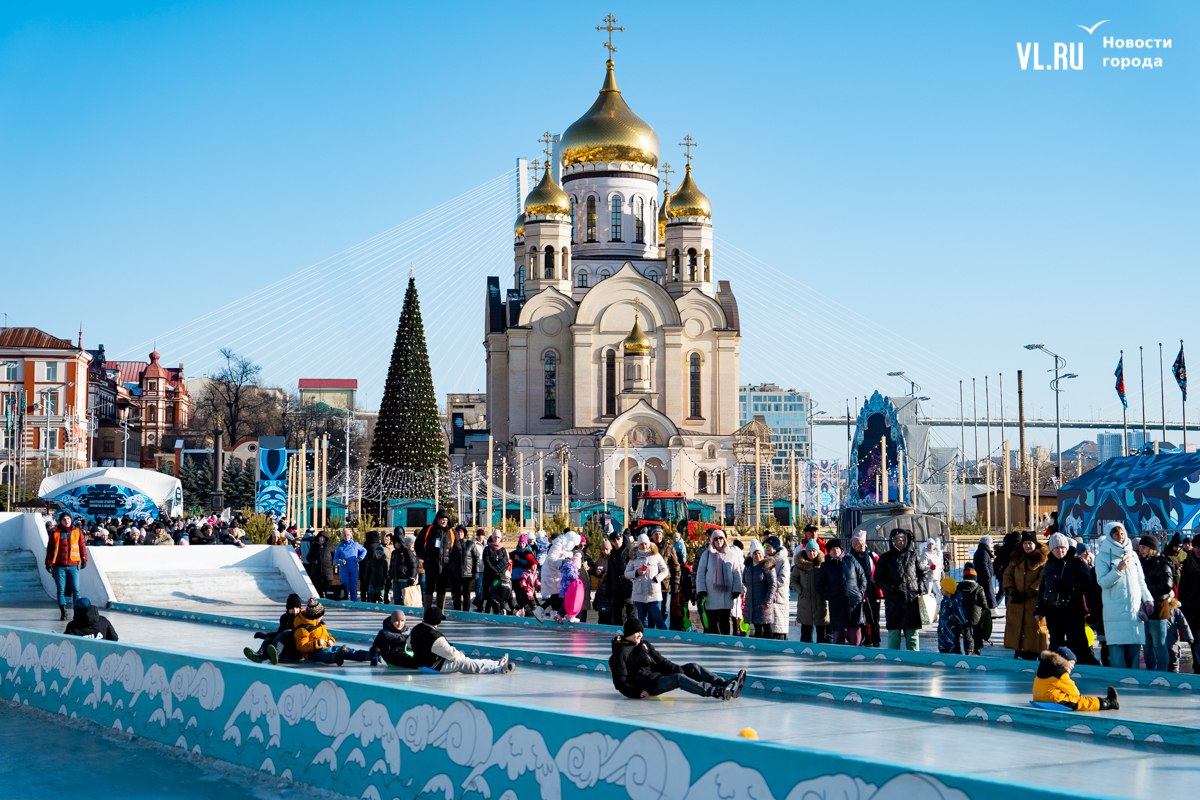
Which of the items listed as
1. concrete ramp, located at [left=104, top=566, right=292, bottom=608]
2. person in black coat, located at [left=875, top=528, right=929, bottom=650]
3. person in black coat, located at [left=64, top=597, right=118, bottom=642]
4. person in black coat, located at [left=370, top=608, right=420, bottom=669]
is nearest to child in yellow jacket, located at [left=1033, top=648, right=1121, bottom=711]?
person in black coat, located at [left=875, top=528, right=929, bottom=650]

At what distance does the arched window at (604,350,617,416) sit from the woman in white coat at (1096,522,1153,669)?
1992 inches

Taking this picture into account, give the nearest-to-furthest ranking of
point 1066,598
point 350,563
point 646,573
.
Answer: point 1066,598, point 646,573, point 350,563

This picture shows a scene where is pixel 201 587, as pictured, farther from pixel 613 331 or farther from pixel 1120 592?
pixel 613 331

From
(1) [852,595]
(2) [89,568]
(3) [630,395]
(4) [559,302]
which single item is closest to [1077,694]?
(1) [852,595]

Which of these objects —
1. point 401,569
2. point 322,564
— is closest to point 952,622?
point 401,569

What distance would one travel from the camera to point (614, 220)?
66.4m

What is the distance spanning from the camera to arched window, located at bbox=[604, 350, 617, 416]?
6194cm

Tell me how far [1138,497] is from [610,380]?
1654 inches

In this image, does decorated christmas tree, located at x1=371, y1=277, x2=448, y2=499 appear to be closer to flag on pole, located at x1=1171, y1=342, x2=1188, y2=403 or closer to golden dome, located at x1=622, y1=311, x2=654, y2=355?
golden dome, located at x1=622, y1=311, x2=654, y2=355

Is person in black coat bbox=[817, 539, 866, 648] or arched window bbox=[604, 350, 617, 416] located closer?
person in black coat bbox=[817, 539, 866, 648]

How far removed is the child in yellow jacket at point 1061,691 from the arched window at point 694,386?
53712 mm

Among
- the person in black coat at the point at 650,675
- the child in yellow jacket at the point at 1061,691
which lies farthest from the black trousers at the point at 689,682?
the child in yellow jacket at the point at 1061,691

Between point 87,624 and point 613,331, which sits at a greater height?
point 613,331

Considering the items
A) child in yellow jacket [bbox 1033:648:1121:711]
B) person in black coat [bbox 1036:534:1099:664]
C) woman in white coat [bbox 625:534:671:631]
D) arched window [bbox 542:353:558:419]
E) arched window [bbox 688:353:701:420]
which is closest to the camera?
child in yellow jacket [bbox 1033:648:1121:711]
